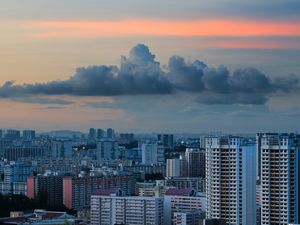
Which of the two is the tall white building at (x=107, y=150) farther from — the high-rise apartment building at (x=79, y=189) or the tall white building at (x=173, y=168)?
the high-rise apartment building at (x=79, y=189)

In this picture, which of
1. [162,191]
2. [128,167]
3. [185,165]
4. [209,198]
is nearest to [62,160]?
[128,167]

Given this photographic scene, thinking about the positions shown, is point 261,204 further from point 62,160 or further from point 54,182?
point 62,160

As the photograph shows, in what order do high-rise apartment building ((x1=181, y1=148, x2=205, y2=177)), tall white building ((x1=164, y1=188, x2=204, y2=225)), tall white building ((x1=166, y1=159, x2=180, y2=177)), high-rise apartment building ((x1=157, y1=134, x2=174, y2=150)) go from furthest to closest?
high-rise apartment building ((x1=157, y1=134, x2=174, y2=150)), tall white building ((x1=166, y1=159, x2=180, y2=177)), high-rise apartment building ((x1=181, y1=148, x2=205, y2=177)), tall white building ((x1=164, y1=188, x2=204, y2=225))

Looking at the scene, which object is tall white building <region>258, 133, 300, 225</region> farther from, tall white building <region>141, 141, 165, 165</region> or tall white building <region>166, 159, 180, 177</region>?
tall white building <region>141, 141, 165, 165</region>

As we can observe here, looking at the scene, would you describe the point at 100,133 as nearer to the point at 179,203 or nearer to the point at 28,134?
the point at 28,134

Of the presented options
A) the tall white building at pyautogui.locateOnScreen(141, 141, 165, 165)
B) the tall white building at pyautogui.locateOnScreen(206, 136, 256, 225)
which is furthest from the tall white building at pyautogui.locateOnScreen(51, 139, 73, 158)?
the tall white building at pyautogui.locateOnScreen(206, 136, 256, 225)

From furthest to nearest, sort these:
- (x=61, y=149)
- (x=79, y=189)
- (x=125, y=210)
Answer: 1. (x=61, y=149)
2. (x=79, y=189)
3. (x=125, y=210)

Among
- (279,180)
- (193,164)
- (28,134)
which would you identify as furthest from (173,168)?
(28,134)
